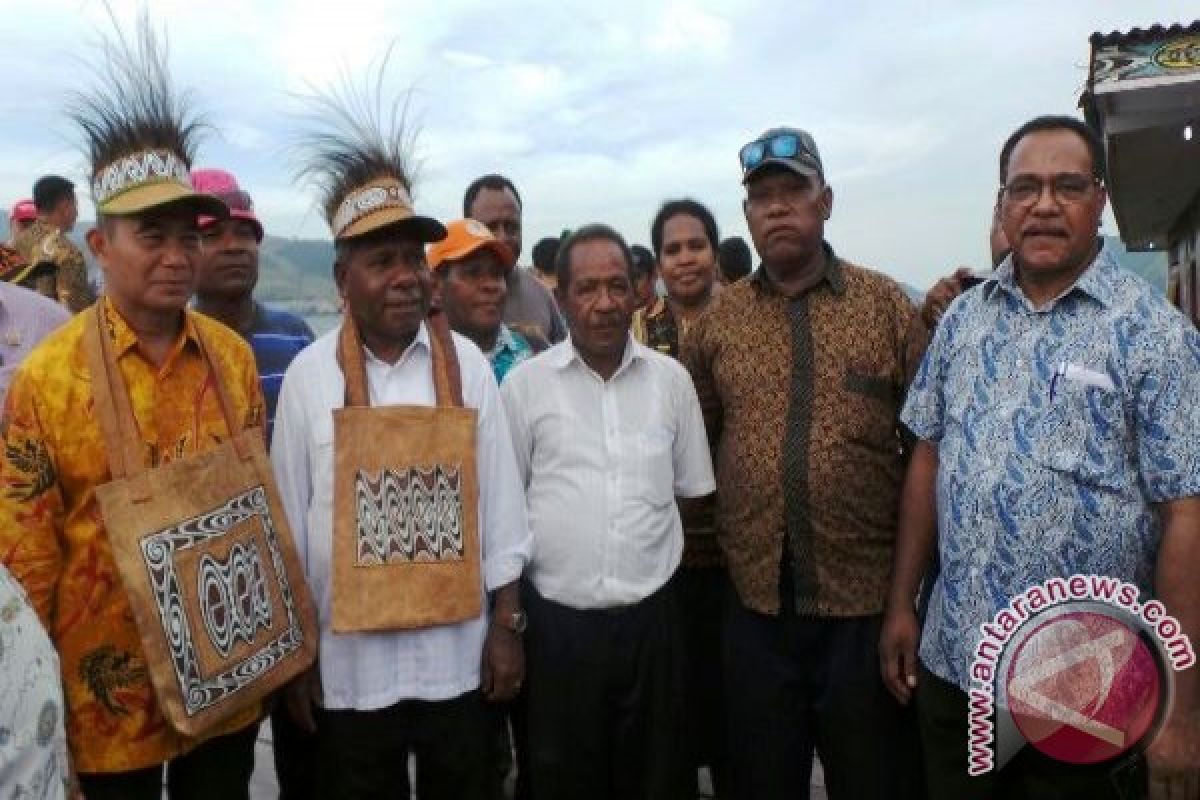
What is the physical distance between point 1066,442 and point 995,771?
0.87 metres

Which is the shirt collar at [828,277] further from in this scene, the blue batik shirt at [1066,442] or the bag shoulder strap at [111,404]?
the bag shoulder strap at [111,404]

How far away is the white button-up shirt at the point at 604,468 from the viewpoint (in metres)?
2.54

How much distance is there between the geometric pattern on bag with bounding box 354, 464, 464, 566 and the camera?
226 centimetres

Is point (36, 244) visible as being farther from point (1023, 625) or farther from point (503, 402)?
point (1023, 625)

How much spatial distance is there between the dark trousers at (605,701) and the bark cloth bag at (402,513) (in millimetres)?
337

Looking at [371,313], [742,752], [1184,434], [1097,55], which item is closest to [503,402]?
[371,313]

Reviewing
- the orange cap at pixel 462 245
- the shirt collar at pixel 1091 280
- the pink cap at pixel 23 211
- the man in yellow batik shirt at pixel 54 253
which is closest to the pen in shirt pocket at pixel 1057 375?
the shirt collar at pixel 1091 280

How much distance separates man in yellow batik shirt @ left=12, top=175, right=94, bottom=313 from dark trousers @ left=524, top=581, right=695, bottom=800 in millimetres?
2834

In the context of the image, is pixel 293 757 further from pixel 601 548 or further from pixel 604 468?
pixel 604 468

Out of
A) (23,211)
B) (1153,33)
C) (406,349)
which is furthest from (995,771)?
(23,211)

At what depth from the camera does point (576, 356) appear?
271 centimetres

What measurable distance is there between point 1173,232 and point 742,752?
12240 millimetres

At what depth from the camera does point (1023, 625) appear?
6.91ft

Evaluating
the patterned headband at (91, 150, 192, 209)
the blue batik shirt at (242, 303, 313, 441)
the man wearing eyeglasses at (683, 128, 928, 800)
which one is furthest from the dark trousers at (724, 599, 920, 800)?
the patterned headband at (91, 150, 192, 209)
